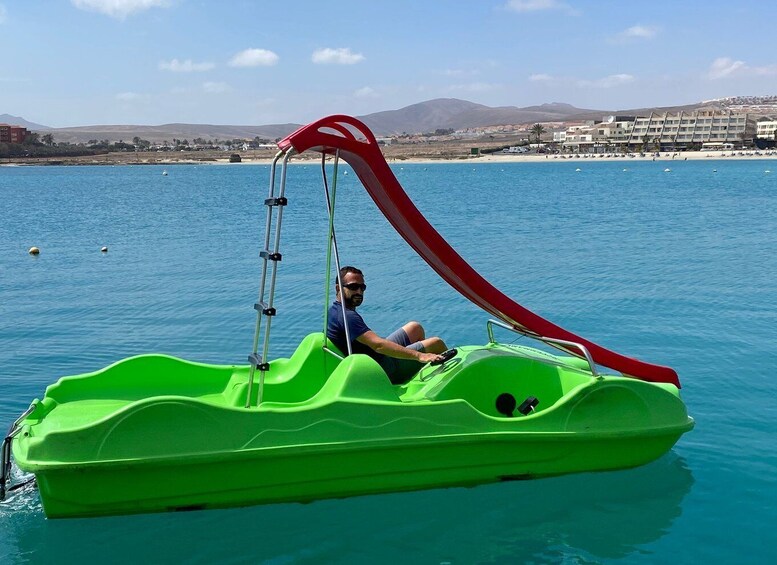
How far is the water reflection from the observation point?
6.07 metres

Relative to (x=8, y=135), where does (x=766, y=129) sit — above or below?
above

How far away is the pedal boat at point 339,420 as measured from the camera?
233 inches

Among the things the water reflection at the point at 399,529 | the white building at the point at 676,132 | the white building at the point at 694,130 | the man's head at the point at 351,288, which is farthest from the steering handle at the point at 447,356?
the white building at the point at 694,130

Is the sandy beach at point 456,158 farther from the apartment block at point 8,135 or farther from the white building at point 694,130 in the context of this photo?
the white building at point 694,130

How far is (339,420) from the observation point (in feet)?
20.2

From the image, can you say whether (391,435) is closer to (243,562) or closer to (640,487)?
(243,562)

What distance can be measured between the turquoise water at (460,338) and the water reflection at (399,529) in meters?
0.01

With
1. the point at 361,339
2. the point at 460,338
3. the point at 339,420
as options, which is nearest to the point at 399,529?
the point at 339,420

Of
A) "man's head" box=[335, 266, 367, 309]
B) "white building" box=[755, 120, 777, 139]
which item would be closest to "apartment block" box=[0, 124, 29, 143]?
"white building" box=[755, 120, 777, 139]

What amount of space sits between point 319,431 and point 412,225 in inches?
74.6

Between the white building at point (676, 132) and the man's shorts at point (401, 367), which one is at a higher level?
the white building at point (676, 132)

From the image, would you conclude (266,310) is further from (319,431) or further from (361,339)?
(361,339)

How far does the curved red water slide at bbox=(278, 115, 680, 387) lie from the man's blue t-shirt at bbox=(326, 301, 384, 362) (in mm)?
785

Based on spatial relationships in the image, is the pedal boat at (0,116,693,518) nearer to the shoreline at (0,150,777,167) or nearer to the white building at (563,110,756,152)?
the shoreline at (0,150,777,167)
